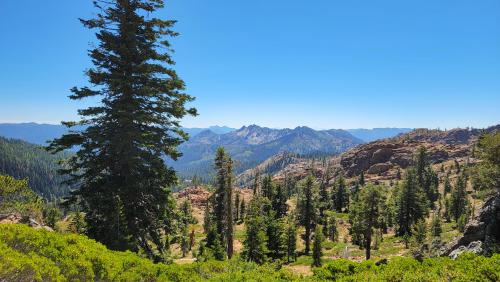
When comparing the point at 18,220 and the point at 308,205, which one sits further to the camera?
the point at 308,205

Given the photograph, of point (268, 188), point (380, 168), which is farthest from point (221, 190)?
point (380, 168)

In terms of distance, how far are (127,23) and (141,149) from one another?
262 inches

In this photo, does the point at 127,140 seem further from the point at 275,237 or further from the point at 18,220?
the point at 275,237

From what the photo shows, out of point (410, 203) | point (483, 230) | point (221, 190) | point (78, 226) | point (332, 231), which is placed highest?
point (221, 190)

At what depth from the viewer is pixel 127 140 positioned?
644 inches

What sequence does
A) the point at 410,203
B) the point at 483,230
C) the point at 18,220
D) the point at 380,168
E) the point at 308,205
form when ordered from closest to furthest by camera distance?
1. the point at 18,220
2. the point at 483,230
3. the point at 308,205
4. the point at 410,203
5. the point at 380,168

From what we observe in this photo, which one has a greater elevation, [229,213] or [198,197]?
[229,213]

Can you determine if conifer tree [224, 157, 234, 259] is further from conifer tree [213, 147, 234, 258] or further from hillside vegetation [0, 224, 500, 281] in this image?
hillside vegetation [0, 224, 500, 281]

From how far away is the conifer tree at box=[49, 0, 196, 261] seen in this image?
16375mm

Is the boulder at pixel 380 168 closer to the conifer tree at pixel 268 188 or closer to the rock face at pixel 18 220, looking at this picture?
the conifer tree at pixel 268 188

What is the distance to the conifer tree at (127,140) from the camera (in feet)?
53.7

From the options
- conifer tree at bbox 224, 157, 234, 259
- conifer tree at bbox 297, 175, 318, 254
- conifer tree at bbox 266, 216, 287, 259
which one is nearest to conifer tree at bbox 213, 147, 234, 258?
conifer tree at bbox 224, 157, 234, 259

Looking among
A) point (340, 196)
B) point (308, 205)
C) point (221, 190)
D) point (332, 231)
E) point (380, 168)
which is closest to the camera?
point (221, 190)

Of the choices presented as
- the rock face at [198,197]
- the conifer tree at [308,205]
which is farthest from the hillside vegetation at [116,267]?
the rock face at [198,197]
